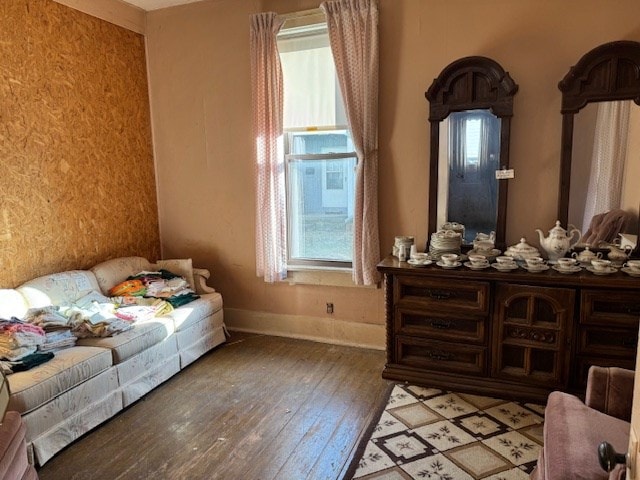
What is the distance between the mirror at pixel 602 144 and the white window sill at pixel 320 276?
5.25 feet

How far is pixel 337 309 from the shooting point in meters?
3.70

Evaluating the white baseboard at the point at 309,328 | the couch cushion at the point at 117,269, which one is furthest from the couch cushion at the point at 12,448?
the white baseboard at the point at 309,328

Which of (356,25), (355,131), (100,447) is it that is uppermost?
(356,25)

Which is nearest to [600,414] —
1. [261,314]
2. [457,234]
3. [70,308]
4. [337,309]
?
[457,234]

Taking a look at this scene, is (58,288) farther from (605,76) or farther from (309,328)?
(605,76)

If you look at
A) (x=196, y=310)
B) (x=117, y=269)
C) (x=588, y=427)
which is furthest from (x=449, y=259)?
(x=117, y=269)

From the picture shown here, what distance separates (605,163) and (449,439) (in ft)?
6.61

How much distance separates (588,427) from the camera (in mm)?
1568

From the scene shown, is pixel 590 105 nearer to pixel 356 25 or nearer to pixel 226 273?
pixel 356 25

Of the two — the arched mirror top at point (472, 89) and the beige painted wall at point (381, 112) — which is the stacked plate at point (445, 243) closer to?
the beige painted wall at point (381, 112)

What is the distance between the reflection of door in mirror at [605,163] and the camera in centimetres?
270

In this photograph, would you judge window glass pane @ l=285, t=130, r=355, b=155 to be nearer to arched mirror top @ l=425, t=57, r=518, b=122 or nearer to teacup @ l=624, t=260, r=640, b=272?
arched mirror top @ l=425, t=57, r=518, b=122

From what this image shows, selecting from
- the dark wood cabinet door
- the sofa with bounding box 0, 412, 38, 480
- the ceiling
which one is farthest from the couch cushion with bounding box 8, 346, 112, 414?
the ceiling

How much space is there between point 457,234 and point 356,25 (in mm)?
1735
